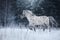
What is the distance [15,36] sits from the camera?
6.41ft

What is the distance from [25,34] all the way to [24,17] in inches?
11.0

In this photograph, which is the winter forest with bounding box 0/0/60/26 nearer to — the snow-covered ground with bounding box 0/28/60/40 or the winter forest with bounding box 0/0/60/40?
the winter forest with bounding box 0/0/60/40

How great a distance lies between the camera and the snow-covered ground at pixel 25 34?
6.34ft

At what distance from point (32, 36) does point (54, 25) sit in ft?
1.30

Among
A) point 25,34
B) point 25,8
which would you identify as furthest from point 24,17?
point 25,34

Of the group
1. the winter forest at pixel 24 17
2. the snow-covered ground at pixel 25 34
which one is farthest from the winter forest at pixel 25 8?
the snow-covered ground at pixel 25 34

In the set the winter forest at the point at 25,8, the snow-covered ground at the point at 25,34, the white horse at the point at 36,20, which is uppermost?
the winter forest at the point at 25,8

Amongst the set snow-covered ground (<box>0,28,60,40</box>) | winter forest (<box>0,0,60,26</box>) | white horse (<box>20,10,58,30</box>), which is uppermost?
winter forest (<box>0,0,60,26</box>)

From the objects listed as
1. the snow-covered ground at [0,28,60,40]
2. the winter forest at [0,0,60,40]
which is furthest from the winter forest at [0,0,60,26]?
the snow-covered ground at [0,28,60,40]

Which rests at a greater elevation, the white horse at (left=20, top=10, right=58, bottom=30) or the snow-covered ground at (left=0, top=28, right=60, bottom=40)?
the white horse at (left=20, top=10, right=58, bottom=30)

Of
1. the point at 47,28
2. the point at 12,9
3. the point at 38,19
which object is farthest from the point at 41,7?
the point at 12,9

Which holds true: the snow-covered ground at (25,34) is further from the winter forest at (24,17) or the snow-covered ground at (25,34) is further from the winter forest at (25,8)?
the winter forest at (25,8)

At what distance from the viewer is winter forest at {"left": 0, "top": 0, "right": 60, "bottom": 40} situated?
1.95m

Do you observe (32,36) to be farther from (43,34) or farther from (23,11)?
(23,11)
